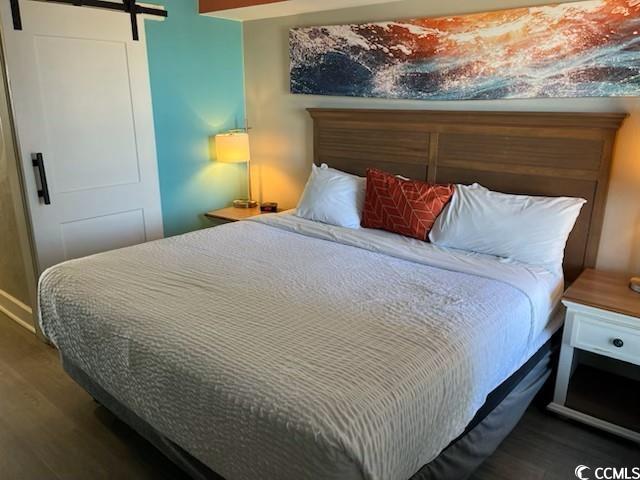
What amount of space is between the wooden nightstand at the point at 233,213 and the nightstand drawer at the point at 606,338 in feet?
7.67

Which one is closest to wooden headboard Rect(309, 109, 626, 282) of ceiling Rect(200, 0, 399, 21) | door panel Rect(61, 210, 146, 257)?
ceiling Rect(200, 0, 399, 21)

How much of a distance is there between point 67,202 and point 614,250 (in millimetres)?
3126

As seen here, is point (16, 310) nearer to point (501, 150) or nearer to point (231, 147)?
point (231, 147)

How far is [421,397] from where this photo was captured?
57.0 inches

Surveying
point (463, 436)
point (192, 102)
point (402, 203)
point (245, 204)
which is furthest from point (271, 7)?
point (463, 436)

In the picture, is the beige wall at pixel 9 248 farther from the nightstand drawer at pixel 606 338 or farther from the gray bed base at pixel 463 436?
the nightstand drawer at pixel 606 338

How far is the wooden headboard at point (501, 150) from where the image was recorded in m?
2.48

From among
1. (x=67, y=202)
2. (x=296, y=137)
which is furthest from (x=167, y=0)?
(x=67, y=202)

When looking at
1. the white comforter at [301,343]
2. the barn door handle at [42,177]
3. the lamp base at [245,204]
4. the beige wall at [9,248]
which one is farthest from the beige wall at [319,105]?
the beige wall at [9,248]

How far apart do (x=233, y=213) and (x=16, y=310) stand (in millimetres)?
1649

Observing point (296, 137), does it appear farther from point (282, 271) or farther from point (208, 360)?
point (208, 360)

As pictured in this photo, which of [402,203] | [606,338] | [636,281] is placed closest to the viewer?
[606,338]

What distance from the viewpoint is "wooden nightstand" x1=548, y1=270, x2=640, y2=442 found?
6.77 ft

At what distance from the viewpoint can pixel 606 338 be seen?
212cm
